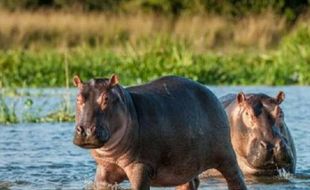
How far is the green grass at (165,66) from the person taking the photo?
1584cm

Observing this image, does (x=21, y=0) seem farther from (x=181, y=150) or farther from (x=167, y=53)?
(x=181, y=150)

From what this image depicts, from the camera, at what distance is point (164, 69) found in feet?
51.0

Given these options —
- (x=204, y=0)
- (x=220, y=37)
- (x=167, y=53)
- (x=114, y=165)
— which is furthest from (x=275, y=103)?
(x=204, y=0)

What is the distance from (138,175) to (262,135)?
5.75 ft

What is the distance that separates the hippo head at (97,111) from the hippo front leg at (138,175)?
0.29 m

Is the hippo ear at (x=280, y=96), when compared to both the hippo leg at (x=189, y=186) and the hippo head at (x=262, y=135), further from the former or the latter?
the hippo leg at (x=189, y=186)

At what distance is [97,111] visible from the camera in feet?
16.6

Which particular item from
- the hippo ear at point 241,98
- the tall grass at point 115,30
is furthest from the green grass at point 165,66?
the hippo ear at point 241,98

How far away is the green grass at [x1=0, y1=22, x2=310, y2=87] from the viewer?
52.0ft

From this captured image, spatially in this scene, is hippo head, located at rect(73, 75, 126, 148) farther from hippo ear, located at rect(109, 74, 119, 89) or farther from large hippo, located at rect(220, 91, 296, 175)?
large hippo, located at rect(220, 91, 296, 175)

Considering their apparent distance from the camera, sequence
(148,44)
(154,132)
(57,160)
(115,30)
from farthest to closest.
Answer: (115,30) < (148,44) < (57,160) < (154,132)

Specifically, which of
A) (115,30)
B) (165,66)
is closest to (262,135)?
(165,66)

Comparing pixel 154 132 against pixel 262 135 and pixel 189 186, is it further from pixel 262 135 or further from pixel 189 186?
pixel 262 135

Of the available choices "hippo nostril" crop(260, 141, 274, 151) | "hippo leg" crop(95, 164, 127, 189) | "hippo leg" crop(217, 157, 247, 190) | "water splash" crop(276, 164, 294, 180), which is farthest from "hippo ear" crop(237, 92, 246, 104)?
"hippo leg" crop(95, 164, 127, 189)
